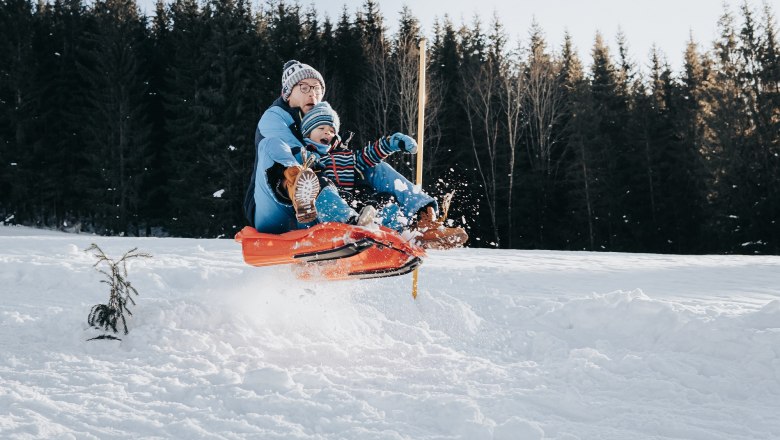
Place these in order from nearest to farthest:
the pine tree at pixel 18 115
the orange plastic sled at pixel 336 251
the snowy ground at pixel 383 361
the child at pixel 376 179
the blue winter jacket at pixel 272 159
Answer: the snowy ground at pixel 383 361, the orange plastic sled at pixel 336 251, the blue winter jacket at pixel 272 159, the child at pixel 376 179, the pine tree at pixel 18 115

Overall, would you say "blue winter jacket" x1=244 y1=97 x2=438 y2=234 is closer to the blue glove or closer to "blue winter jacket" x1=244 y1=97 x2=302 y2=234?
"blue winter jacket" x1=244 y1=97 x2=302 y2=234

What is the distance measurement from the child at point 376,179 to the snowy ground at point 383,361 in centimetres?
89

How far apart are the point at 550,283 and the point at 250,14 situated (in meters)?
23.5

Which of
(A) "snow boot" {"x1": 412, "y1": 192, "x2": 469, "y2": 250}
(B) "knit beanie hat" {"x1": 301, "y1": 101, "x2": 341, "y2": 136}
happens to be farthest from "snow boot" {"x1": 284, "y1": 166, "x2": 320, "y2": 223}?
(A) "snow boot" {"x1": 412, "y1": 192, "x2": 469, "y2": 250}

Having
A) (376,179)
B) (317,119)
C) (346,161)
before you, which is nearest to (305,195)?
(317,119)

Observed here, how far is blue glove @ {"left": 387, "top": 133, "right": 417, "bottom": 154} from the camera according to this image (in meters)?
4.99

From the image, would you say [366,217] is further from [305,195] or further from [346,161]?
[346,161]

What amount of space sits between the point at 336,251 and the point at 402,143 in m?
1.31

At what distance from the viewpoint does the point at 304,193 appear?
4297 millimetres

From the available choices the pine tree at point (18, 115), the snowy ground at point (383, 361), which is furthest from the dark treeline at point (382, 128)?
the snowy ground at point (383, 361)

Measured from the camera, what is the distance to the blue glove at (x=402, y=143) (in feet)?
16.4

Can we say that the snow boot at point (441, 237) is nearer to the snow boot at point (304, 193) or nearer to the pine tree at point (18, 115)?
the snow boot at point (304, 193)

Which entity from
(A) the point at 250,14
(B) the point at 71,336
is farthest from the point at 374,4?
(B) the point at 71,336

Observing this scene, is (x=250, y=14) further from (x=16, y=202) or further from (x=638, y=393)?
(x=638, y=393)
